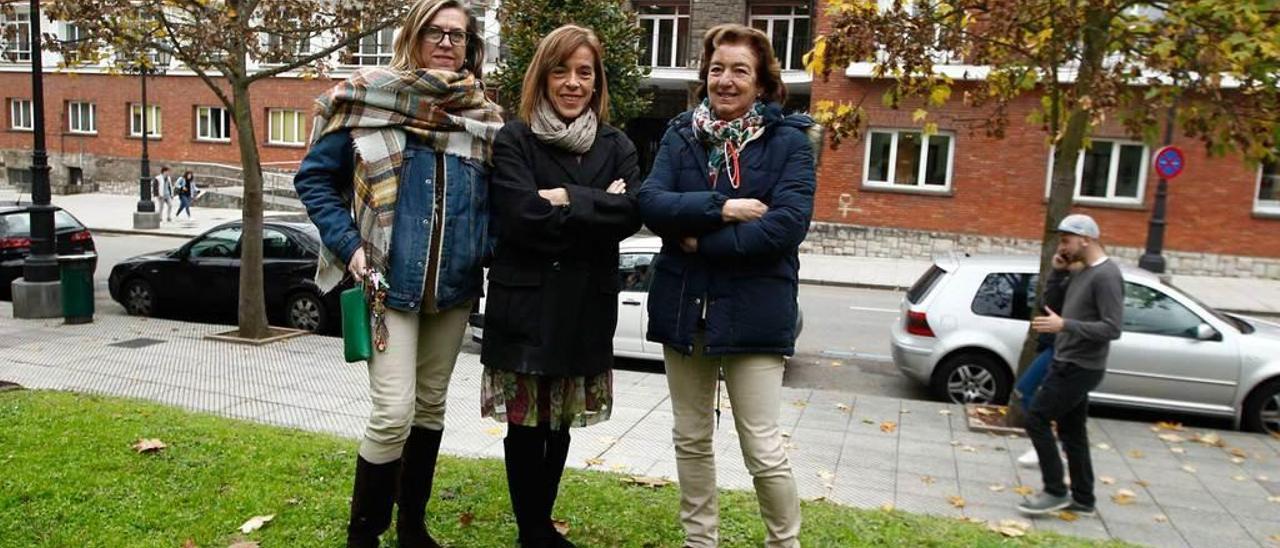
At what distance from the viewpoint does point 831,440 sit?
6.80 meters

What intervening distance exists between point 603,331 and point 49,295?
11067 mm

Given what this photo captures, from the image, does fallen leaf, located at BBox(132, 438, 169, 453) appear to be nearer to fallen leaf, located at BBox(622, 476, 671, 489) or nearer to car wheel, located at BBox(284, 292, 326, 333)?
fallen leaf, located at BBox(622, 476, 671, 489)

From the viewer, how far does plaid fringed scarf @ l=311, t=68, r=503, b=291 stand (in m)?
3.29

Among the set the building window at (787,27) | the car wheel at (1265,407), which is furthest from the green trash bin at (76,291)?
the building window at (787,27)

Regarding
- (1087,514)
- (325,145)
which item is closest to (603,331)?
(325,145)

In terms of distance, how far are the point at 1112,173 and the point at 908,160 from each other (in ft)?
15.7

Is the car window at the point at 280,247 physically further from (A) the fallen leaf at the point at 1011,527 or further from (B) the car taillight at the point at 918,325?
(A) the fallen leaf at the point at 1011,527

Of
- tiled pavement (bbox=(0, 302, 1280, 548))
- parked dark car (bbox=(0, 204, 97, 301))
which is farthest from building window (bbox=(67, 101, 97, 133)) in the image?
tiled pavement (bbox=(0, 302, 1280, 548))

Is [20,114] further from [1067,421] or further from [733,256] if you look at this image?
[733,256]

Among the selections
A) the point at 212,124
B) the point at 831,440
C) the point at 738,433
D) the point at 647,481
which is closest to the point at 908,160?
the point at 831,440

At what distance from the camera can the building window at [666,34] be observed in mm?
27484

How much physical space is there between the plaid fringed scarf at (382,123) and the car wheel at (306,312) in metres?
8.73

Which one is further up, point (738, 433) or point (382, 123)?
point (382, 123)

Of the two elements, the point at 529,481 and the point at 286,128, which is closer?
the point at 529,481
